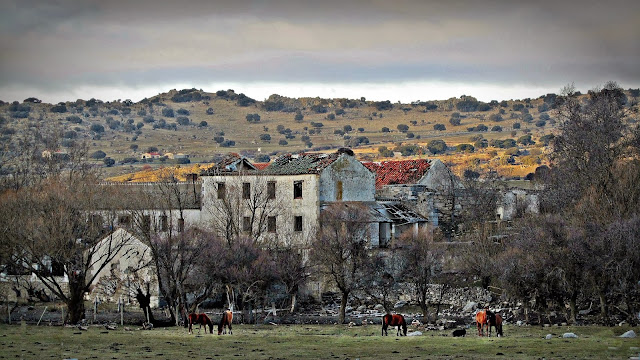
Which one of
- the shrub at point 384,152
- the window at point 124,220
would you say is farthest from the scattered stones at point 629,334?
the shrub at point 384,152

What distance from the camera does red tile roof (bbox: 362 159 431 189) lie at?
81.7 m

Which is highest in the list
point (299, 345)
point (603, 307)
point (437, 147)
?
point (437, 147)

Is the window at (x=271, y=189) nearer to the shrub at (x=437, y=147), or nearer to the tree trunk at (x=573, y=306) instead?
the tree trunk at (x=573, y=306)

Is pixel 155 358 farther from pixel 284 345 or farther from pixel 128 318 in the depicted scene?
pixel 128 318

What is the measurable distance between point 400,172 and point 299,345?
47.4 metres

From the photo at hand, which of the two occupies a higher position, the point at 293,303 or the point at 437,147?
the point at 437,147

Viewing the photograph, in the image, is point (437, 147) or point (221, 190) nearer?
point (221, 190)

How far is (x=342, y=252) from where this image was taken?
5597 centimetres

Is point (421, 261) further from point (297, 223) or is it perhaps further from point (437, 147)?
point (437, 147)

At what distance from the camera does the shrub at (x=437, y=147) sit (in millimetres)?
166875

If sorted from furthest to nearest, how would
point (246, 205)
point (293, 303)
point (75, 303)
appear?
point (246, 205), point (293, 303), point (75, 303)

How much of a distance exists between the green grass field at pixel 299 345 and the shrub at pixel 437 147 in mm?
122946

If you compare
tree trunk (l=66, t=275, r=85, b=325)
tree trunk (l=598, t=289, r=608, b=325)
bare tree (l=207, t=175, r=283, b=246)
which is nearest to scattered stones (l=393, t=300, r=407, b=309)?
bare tree (l=207, t=175, r=283, b=246)

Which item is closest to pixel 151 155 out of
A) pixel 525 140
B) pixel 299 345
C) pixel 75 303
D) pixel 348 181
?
pixel 525 140
